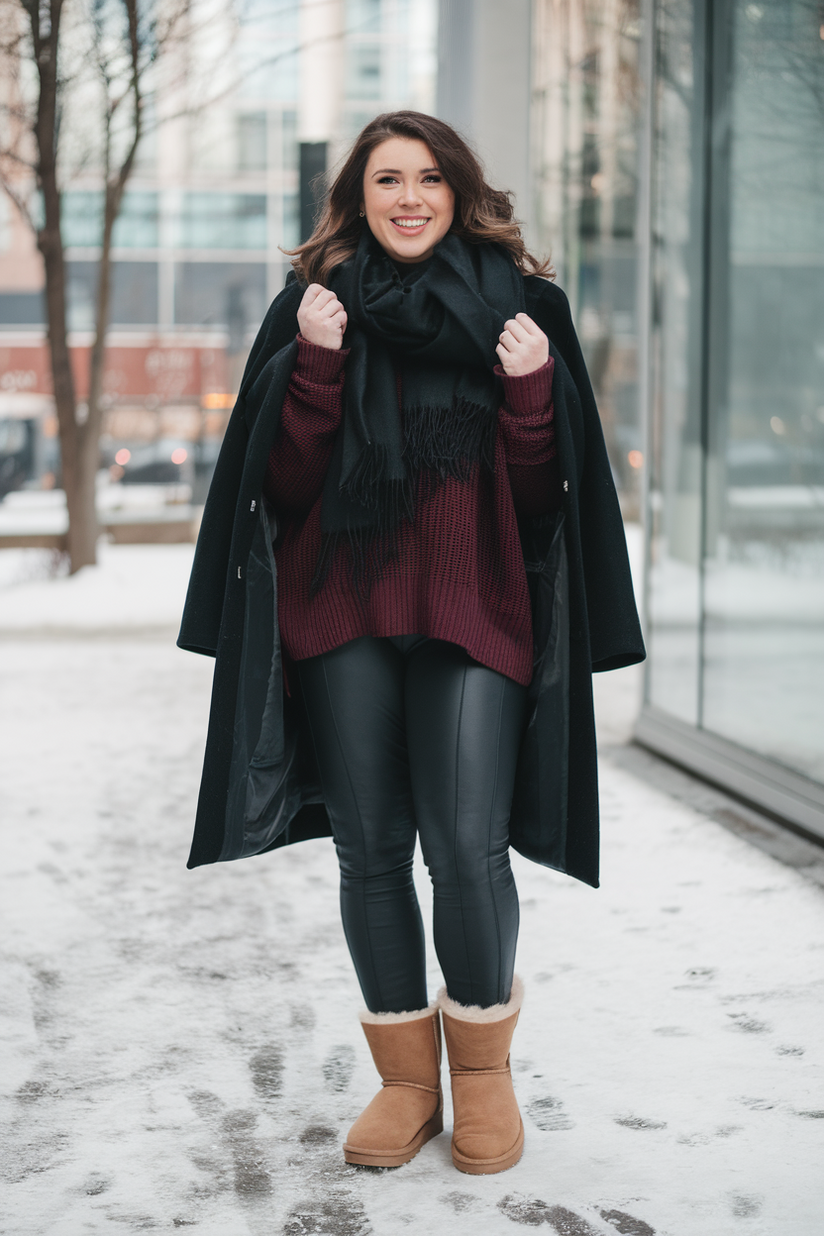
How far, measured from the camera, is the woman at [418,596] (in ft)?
6.63

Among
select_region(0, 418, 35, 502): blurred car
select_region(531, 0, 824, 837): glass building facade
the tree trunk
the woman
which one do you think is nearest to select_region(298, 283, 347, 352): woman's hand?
the woman

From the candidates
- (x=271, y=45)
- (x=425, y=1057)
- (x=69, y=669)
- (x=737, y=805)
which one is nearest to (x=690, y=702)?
(x=737, y=805)

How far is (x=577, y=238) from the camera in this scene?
7.71 meters

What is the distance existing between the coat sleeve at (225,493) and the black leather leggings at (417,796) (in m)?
0.21

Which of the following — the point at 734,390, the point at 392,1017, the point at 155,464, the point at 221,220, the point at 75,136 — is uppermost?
the point at 221,220

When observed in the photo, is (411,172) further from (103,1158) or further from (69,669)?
(69,669)

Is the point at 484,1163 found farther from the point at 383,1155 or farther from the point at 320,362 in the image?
the point at 320,362

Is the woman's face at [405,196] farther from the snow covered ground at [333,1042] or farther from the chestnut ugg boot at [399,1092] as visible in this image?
the snow covered ground at [333,1042]

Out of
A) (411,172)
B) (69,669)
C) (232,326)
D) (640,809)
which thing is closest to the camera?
(411,172)

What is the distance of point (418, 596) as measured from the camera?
80.7 inches

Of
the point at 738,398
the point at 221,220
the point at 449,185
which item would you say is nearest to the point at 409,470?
the point at 449,185

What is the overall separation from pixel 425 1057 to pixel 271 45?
9.64 m

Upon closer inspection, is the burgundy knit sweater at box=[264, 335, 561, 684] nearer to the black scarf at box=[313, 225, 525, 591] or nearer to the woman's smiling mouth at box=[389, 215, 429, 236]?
the black scarf at box=[313, 225, 525, 591]

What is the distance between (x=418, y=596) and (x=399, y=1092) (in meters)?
0.85
